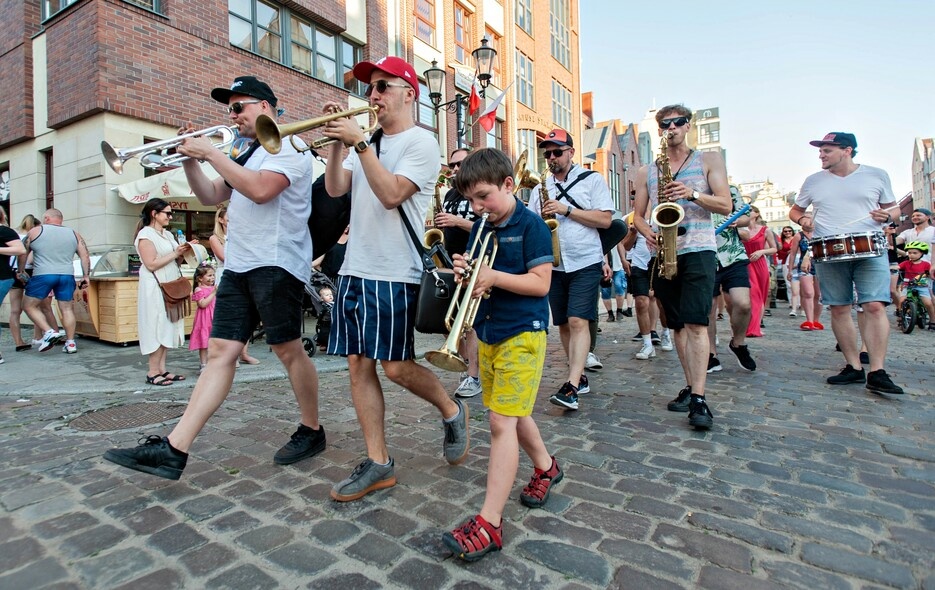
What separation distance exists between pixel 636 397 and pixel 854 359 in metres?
2.12

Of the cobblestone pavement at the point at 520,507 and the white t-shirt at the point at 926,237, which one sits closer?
the cobblestone pavement at the point at 520,507

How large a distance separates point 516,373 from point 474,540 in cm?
67

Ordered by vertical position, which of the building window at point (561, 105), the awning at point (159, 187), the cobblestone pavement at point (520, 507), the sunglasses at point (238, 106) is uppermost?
the building window at point (561, 105)

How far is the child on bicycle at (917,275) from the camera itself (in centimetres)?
886

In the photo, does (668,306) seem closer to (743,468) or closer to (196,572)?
(743,468)

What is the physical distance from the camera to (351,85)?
549 inches

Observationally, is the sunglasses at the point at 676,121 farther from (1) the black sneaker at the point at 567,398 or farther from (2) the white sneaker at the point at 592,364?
(2) the white sneaker at the point at 592,364

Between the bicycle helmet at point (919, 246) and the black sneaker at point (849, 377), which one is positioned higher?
the bicycle helmet at point (919, 246)

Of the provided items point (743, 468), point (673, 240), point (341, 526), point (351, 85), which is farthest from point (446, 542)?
point (351, 85)

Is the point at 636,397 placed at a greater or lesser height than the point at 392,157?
lesser

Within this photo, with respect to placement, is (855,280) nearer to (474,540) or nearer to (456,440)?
(456,440)

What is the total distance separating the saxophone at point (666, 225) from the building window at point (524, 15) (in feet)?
71.1

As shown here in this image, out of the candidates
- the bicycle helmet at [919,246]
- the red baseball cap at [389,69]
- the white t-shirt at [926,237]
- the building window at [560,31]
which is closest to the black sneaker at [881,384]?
the red baseball cap at [389,69]

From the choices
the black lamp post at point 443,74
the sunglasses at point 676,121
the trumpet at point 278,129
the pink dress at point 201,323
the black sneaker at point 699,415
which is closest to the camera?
the trumpet at point 278,129
